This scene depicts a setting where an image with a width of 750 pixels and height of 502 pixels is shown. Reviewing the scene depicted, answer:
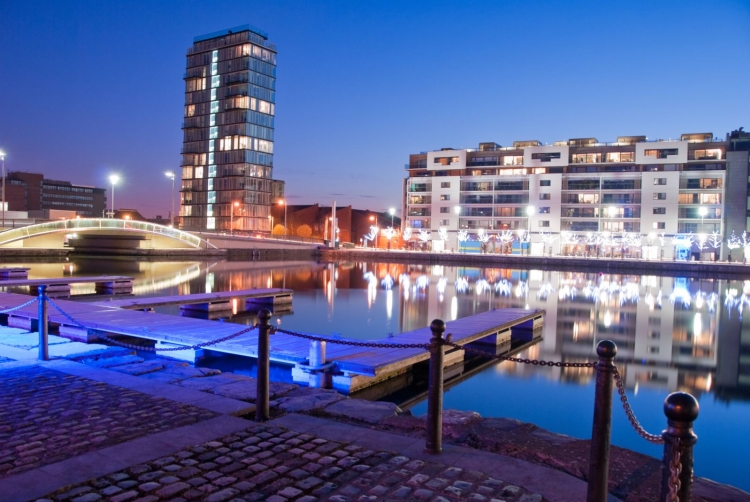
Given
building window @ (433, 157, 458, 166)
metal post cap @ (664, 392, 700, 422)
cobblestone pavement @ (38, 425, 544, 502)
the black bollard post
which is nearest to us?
metal post cap @ (664, 392, 700, 422)

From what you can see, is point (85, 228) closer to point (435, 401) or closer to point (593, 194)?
point (435, 401)

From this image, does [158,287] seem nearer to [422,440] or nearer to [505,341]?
[505,341]

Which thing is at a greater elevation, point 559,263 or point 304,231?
point 304,231

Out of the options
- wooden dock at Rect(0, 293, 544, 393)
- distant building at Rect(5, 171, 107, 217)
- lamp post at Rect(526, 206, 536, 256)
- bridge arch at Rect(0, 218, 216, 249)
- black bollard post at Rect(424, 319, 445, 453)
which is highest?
distant building at Rect(5, 171, 107, 217)

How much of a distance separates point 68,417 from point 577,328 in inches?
781

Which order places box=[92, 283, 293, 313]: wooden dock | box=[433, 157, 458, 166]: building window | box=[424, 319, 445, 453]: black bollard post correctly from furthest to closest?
box=[433, 157, 458, 166]: building window
box=[92, 283, 293, 313]: wooden dock
box=[424, 319, 445, 453]: black bollard post

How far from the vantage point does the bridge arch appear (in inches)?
1970

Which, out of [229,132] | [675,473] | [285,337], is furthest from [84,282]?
[229,132]

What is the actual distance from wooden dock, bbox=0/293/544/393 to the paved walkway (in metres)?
3.72

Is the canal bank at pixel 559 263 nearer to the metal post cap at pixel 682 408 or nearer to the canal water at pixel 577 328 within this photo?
the canal water at pixel 577 328

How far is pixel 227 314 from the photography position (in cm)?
2261

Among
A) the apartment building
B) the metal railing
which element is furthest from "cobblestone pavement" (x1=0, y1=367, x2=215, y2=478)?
the apartment building

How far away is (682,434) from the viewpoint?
10.7 feet

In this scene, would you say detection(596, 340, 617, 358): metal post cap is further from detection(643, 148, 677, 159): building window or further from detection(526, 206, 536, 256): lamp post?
detection(643, 148, 677, 159): building window
